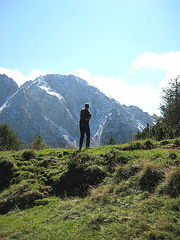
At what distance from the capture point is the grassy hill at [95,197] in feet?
14.4

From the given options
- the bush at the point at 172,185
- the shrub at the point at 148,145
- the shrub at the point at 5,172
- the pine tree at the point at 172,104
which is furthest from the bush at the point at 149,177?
the pine tree at the point at 172,104

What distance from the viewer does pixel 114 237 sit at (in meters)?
4.10

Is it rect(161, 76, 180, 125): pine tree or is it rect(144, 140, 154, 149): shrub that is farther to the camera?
rect(161, 76, 180, 125): pine tree

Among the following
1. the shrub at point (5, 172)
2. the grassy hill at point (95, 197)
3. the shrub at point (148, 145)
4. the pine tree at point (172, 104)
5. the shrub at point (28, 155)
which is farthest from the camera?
the pine tree at point (172, 104)

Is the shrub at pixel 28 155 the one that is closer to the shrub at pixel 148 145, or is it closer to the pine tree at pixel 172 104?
the shrub at pixel 148 145

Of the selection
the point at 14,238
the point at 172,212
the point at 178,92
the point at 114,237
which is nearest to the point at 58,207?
the point at 14,238

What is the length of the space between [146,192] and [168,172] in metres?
1.01

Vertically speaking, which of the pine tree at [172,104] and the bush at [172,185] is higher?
the pine tree at [172,104]

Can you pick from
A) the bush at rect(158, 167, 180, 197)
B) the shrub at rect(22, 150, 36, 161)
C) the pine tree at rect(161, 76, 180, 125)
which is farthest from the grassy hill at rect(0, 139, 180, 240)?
the pine tree at rect(161, 76, 180, 125)

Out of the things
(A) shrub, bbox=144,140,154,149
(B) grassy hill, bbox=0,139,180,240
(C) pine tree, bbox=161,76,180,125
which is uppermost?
(C) pine tree, bbox=161,76,180,125

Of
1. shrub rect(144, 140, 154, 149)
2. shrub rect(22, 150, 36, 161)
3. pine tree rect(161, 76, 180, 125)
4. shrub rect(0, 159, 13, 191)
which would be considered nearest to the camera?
shrub rect(0, 159, 13, 191)

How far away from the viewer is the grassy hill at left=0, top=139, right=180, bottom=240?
4.38 meters

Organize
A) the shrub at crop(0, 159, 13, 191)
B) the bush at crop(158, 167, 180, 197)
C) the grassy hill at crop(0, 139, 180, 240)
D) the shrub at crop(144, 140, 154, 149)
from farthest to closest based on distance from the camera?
the shrub at crop(144, 140, 154, 149) → the shrub at crop(0, 159, 13, 191) → the bush at crop(158, 167, 180, 197) → the grassy hill at crop(0, 139, 180, 240)

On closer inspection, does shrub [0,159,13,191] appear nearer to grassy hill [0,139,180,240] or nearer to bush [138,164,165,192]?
grassy hill [0,139,180,240]
